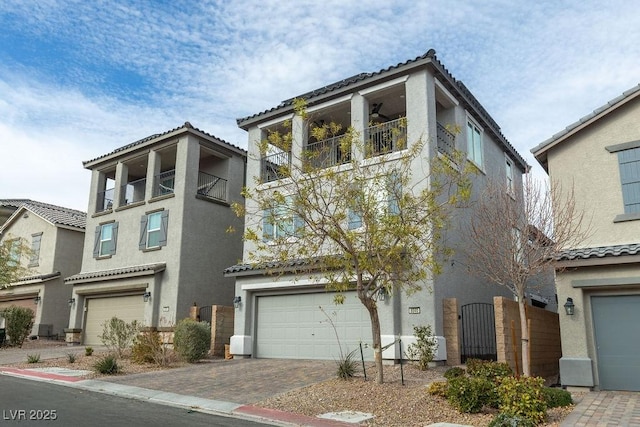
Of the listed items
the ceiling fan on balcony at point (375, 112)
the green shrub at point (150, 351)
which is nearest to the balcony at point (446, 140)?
the ceiling fan on balcony at point (375, 112)

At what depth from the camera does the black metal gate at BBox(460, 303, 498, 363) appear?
16844 millimetres

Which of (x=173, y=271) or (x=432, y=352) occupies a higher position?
(x=173, y=271)

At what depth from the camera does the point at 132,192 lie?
89.0 ft

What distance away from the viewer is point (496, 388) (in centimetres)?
999

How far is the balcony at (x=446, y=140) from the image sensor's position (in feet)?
61.1

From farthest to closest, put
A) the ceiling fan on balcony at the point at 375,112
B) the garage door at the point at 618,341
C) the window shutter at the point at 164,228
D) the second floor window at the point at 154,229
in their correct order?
the second floor window at the point at 154,229 < the window shutter at the point at 164,228 < the ceiling fan on balcony at the point at 375,112 < the garage door at the point at 618,341

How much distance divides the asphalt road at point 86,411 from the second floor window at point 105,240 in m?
13.7

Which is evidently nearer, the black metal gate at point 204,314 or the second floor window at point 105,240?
the black metal gate at point 204,314

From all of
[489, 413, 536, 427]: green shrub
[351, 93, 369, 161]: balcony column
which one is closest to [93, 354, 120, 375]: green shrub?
[351, 93, 369, 161]: balcony column

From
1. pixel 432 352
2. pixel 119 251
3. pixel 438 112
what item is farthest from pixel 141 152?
pixel 432 352

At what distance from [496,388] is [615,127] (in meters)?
8.00

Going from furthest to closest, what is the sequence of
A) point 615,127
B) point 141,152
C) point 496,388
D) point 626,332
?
point 141,152, point 615,127, point 626,332, point 496,388

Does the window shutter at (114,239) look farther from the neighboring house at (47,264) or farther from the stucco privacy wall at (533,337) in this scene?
the stucco privacy wall at (533,337)

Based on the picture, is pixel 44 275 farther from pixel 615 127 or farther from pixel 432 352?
pixel 615 127
